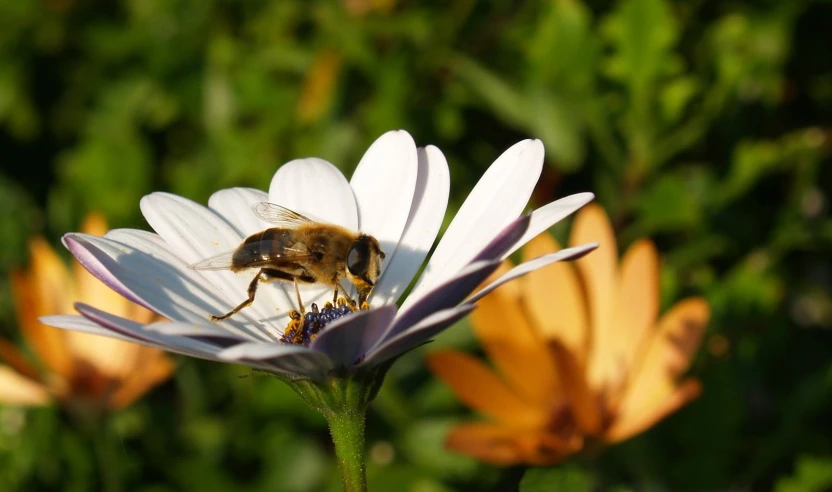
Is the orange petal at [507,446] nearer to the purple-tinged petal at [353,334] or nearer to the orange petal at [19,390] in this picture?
the purple-tinged petal at [353,334]

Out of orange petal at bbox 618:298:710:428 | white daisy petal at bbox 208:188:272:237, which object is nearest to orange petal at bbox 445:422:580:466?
orange petal at bbox 618:298:710:428

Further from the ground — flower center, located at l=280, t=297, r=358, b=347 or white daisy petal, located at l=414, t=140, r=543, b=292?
white daisy petal, located at l=414, t=140, r=543, b=292

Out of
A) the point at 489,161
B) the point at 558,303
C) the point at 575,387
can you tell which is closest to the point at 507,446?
the point at 575,387

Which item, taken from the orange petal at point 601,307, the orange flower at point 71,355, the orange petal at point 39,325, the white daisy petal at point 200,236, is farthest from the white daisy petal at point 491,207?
the orange petal at point 39,325

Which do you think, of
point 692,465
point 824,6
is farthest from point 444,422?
point 824,6

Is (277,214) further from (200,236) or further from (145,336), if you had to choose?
(145,336)

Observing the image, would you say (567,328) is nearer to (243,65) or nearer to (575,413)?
(575,413)

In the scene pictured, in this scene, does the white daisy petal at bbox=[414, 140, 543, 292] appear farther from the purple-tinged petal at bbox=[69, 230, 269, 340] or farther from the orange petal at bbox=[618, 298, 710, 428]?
the orange petal at bbox=[618, 298, 710, 428]
